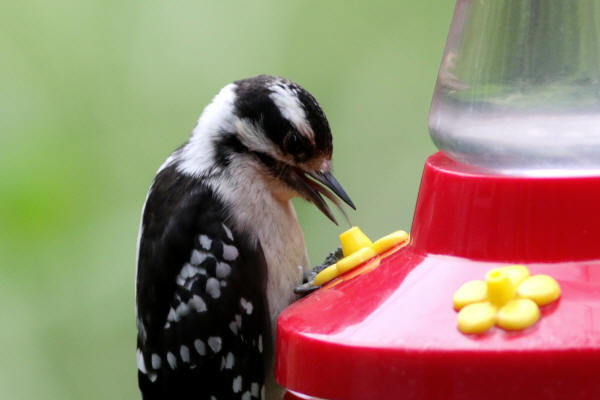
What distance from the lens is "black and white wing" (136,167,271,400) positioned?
93.7 inches

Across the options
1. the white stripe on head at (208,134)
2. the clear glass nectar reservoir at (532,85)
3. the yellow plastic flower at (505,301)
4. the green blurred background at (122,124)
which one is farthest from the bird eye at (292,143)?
the yellow plastic flower at (505,301)

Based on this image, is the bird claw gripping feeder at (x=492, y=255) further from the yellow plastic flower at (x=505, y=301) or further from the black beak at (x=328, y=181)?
the black beak at (x=328, y=181)

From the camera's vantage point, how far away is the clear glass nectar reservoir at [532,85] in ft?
5.25

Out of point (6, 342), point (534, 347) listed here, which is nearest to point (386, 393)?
point (534, 347)

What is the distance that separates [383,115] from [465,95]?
135 cm

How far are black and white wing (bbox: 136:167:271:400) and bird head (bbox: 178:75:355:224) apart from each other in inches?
4.5

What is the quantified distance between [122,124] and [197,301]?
2.22 feet

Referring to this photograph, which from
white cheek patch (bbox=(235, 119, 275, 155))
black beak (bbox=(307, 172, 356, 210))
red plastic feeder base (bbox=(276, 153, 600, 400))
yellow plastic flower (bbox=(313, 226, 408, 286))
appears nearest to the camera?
red plastic feeder base (bbox=(276, 153, 600, 400))

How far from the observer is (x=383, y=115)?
3041 millimetres

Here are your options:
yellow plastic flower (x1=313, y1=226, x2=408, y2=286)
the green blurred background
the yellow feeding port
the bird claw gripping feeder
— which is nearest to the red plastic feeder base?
the bird claw gripping feeder

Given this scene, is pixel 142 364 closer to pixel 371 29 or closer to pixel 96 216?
pixel 96 216

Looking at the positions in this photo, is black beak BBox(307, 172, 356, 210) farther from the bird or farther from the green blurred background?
the green blurred background

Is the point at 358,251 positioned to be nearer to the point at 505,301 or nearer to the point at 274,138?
the point at 505,301

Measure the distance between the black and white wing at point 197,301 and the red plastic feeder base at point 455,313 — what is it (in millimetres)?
737
